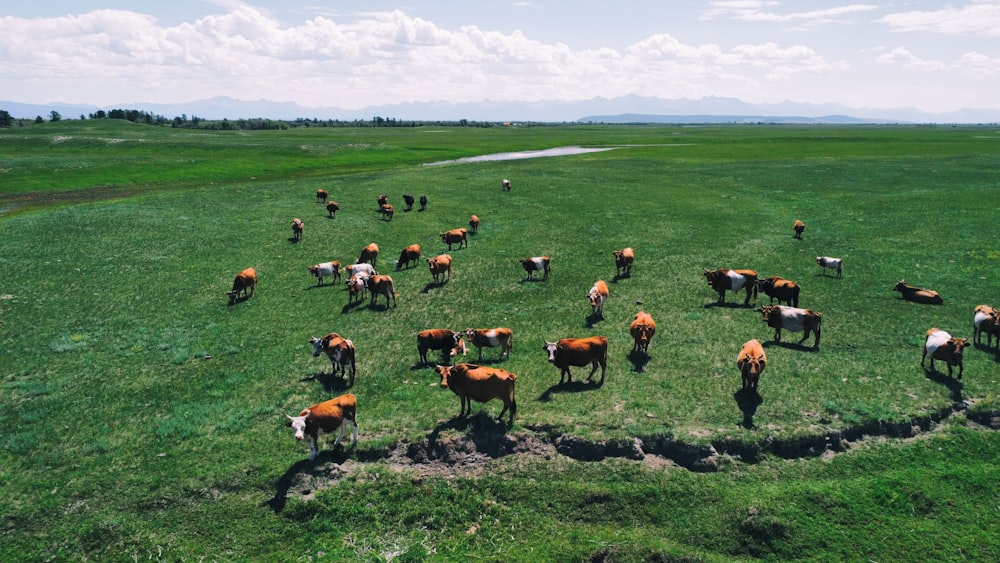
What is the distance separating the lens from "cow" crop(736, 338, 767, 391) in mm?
15133

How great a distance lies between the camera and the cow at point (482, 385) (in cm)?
1441

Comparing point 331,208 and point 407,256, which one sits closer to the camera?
point 407,256

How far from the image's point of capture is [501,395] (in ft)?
47.5

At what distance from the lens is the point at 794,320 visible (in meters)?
18.9

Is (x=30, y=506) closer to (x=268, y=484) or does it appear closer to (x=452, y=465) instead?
(x=268, y=484)

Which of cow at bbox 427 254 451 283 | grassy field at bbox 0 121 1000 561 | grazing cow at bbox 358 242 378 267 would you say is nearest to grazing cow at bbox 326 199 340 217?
grassy field at bbox 0 121 1000 561

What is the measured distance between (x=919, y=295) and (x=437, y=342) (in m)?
20.9

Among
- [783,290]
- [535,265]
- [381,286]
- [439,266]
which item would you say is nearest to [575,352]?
[381,286]

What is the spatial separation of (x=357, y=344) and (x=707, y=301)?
15.1 m

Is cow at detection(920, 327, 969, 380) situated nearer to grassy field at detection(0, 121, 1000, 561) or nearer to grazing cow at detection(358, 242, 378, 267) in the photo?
grassy field at detection(0, 121, 1000, 561)

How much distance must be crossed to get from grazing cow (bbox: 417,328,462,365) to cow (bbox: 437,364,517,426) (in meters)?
3.28

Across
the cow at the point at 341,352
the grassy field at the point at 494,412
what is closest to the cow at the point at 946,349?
the grassy field at the point at 494,412

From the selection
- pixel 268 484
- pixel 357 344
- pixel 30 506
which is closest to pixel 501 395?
pixel 268 484

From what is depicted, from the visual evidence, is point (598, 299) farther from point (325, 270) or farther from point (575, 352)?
point (325, 270)
